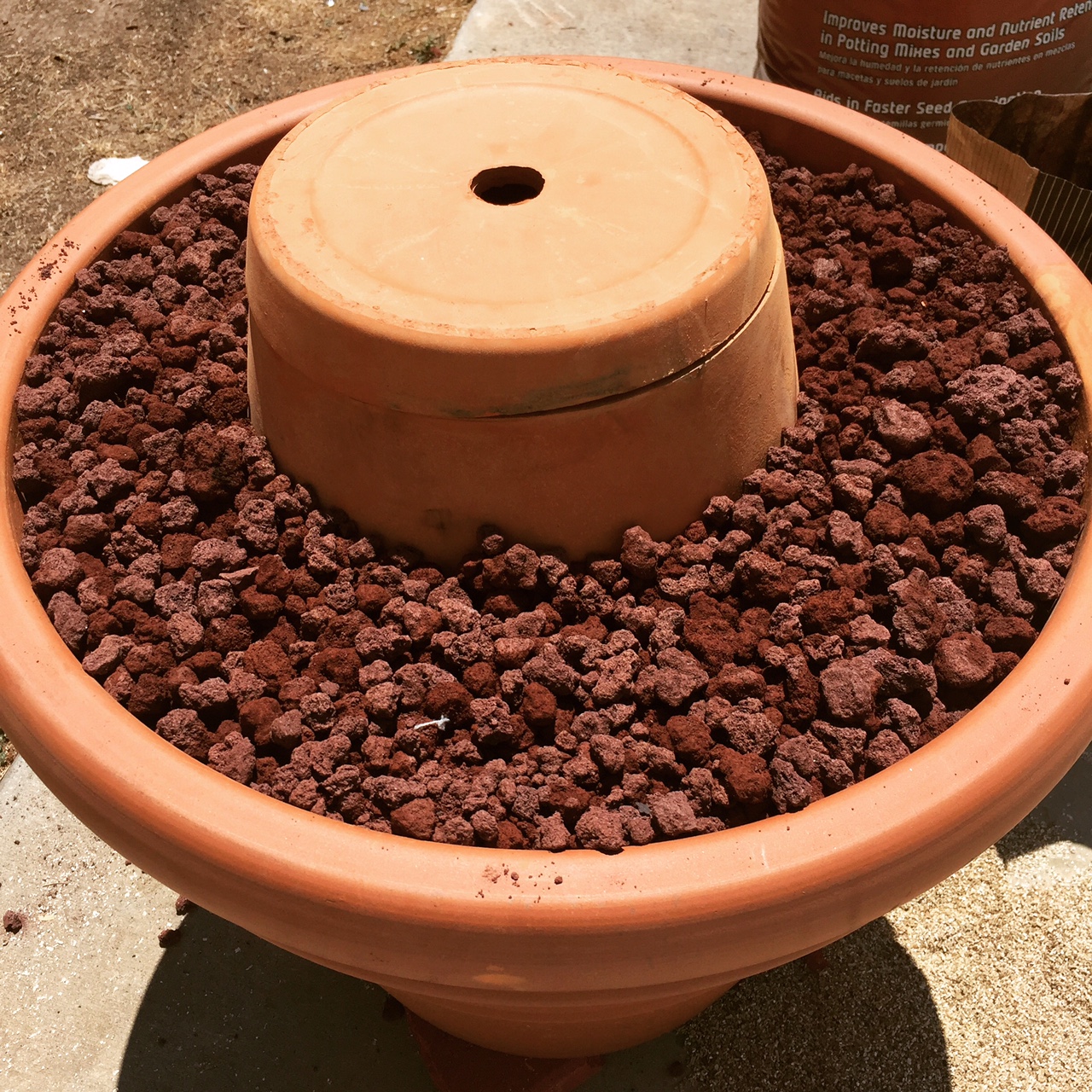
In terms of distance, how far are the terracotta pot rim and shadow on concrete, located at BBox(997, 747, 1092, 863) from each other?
0.95 m

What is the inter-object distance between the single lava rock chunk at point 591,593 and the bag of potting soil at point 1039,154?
0.65 m

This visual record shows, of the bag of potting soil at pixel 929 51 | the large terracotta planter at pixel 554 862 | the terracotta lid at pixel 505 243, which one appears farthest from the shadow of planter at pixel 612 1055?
the bag of potting soil at pixel 929 51

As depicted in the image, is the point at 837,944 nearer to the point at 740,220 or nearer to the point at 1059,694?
the point at 1059,694

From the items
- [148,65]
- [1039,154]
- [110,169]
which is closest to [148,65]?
[148,65]

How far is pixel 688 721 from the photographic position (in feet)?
4.03

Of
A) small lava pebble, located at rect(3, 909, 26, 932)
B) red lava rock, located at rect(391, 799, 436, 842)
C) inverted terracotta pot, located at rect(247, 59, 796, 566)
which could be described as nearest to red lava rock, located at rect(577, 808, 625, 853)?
red lava rock, located at rect(391, 799, 436, 842)

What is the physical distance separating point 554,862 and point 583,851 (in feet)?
0.14

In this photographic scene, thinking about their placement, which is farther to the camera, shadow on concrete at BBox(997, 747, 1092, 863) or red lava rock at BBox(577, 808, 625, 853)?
shadow on concrete at BBox(997, 747, 1092, 863)

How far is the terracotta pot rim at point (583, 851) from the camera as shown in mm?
1037

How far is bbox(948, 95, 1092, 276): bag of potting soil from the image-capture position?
7.25 ft

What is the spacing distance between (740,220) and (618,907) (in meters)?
0.81

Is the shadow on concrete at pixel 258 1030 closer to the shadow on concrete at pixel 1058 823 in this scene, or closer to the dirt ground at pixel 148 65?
the shadow on concrete at pixel 1058 823

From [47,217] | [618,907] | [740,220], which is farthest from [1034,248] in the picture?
[47,217]

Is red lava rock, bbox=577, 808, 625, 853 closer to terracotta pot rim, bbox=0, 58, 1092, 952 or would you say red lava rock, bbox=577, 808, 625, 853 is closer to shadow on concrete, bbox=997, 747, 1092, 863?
terracotta pot rim, bbox=0, 58, 1092, 952
